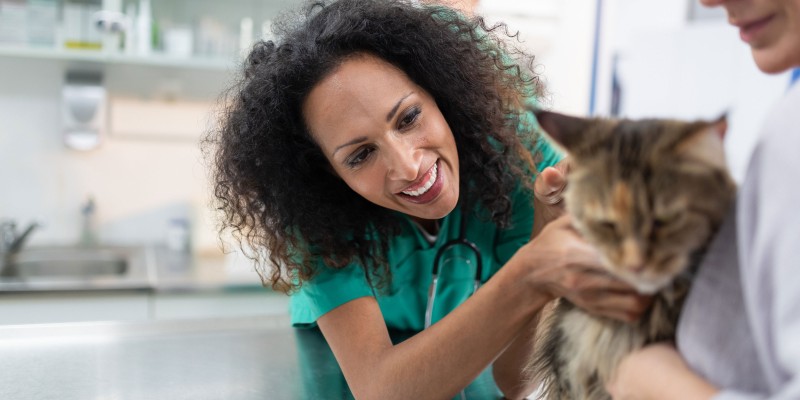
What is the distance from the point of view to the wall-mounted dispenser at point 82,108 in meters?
2.78

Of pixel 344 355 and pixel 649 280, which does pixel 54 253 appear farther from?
pixel 649 280

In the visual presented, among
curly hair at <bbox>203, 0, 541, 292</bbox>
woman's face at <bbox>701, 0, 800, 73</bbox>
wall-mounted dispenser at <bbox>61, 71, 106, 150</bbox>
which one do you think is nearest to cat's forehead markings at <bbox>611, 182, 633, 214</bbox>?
woman's face at <bbox>701, 0, 800, 73</bbox>

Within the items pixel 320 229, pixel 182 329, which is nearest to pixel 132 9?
pixel 182 329

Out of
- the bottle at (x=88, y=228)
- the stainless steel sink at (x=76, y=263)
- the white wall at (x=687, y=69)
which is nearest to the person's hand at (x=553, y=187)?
the white wall at (x=687, y=69)

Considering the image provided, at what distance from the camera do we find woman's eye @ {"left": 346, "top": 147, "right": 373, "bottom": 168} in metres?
1.13

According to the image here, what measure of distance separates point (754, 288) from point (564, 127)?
25 centimetres

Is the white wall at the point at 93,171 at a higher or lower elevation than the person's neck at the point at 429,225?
lower

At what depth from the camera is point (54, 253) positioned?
2779 mm

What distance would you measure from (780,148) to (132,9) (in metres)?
2.85

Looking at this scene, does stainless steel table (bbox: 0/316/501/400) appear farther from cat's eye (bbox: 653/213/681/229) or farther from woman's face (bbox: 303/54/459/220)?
cat's eye (bbox: 653/213/681/229)

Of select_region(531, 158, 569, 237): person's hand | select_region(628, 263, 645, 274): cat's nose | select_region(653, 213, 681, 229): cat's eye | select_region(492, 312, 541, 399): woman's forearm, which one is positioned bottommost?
select_region(492, 312, 541, 399): woman's forearm

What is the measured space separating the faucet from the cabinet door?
39cm

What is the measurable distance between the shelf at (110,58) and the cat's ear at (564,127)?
2.02 meters

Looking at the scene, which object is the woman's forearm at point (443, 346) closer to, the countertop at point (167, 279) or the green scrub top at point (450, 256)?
the green scrub top at point (450, 256)
